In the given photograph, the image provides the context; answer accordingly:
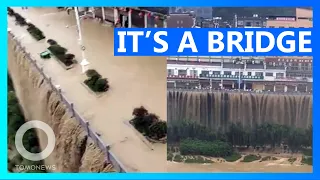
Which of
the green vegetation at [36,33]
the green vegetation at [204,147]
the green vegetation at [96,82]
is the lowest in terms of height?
the green vegetation at [204,147]

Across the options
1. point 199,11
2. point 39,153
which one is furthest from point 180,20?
point 39,153

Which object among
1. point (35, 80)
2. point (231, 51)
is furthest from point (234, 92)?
point (35, 80)

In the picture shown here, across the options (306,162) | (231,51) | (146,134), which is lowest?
(306,162)

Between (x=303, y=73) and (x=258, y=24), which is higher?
(x=258, y=24)

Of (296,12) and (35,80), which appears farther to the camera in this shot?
(35,80)

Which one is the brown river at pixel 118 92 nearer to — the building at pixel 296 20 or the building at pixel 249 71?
the building at pixel 249 71

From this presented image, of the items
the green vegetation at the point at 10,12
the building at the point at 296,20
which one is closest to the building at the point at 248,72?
the building at the point at 296,20

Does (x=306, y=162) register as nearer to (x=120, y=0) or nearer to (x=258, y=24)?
(x=258, y=24)
